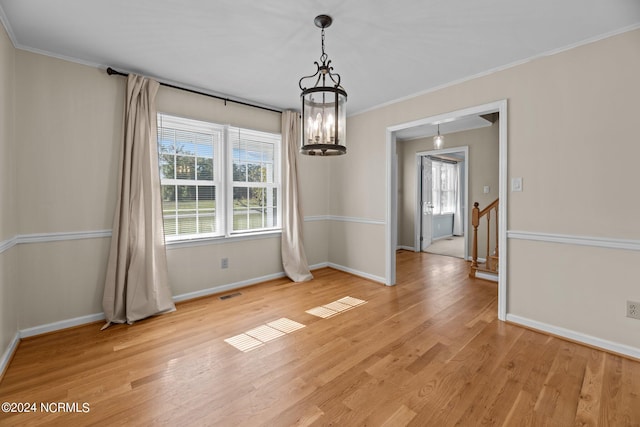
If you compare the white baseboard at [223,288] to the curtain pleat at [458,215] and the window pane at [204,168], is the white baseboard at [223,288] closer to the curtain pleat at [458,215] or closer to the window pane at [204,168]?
the window pane at [204,168]

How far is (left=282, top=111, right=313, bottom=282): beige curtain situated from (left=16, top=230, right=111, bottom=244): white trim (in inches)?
86.0

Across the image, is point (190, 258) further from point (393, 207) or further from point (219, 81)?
point (393, 207)

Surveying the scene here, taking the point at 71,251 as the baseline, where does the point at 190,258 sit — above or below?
below

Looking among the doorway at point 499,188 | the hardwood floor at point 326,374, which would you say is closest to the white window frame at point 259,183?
the hardwood floor at point 326,374

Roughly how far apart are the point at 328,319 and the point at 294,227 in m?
1.71

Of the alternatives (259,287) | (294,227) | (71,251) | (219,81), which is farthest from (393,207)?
(71,251)

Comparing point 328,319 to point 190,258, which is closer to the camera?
point 328,319

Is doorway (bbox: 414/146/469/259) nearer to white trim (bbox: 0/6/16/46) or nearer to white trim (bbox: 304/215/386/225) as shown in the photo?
white trim (bbox: 304/215/386/225)

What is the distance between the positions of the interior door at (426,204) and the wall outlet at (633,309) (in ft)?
14.5

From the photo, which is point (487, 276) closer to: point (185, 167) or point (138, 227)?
point (185, 167)

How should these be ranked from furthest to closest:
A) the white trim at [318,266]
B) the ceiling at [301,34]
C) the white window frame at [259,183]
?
the white trim at [318,266]
the white window frame at [259,183]
the ceiling at [301,34]

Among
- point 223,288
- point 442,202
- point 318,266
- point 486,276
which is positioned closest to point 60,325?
point 223,288

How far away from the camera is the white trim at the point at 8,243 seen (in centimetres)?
210

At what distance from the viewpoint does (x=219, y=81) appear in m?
3.30
